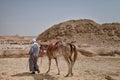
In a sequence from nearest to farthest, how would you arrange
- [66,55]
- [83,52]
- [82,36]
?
[66,55] → [83,52] → [82,36]

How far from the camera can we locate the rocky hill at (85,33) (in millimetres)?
62438

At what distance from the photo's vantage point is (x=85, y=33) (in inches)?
2603

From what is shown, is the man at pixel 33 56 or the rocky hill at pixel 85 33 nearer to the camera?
the man at pixel 33 56

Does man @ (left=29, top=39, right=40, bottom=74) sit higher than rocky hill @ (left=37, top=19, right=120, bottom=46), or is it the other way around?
rocky hill @ (left=37, top=19, right=120, bottom=46)

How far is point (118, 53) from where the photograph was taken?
33219mm

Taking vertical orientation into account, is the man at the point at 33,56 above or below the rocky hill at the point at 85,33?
below

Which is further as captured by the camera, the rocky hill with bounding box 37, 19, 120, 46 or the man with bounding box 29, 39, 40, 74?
the rocky hill with bounding box 37, 19, 120, 46

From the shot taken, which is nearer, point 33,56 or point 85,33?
point 33,56

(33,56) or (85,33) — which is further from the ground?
(85,33)

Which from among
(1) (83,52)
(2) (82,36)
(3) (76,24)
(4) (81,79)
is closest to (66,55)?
(4) (81,79)

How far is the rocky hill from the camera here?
62.4 meters

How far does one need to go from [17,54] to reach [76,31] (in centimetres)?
3839

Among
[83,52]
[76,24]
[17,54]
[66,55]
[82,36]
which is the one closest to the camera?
[66,55]

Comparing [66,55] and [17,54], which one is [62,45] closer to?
[66,55]
